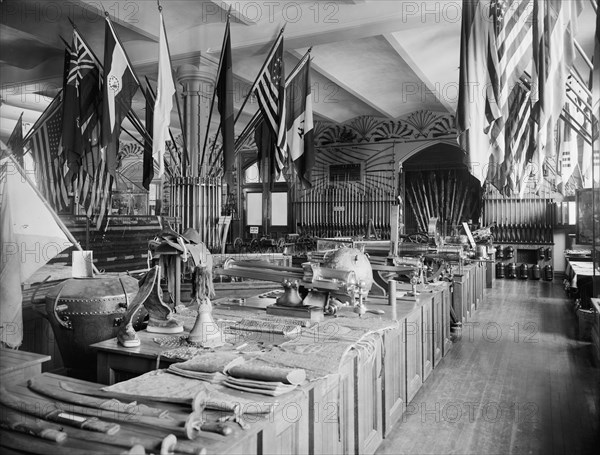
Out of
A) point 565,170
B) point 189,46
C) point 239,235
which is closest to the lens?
point 189,46

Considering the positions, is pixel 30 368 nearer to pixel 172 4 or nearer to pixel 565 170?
pixel 172 4

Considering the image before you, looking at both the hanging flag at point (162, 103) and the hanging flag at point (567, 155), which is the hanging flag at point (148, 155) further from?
Answer: the hanging flag at point (567, 155)

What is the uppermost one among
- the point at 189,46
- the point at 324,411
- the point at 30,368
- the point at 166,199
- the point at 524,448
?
the point at 189,46

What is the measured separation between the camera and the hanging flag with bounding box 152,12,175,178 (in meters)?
6.50

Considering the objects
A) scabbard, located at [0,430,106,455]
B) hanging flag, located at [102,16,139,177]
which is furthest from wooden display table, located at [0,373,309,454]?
hanging flag, located at [102,16,139,177]

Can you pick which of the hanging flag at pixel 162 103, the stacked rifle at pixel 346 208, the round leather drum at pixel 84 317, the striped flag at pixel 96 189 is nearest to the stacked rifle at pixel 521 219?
the stacked rifle at pixel 346 208

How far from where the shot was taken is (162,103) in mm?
6695

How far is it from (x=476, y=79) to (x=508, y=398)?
3.15 metres

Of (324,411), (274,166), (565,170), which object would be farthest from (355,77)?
(324,411)

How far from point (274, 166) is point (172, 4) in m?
2.66

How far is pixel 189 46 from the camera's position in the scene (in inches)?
304

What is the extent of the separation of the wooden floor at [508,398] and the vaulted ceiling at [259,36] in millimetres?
4157

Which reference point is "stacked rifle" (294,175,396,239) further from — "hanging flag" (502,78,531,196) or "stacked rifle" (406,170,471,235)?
"hanging flag" (502,78,531,196)

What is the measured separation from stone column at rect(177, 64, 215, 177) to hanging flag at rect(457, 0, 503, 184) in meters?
4.36
